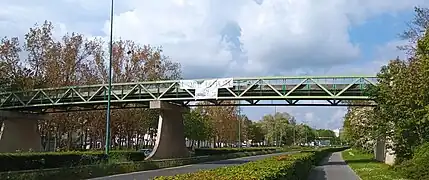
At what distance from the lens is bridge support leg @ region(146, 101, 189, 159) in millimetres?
46066

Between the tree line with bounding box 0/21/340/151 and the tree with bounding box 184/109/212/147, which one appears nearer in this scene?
the tree line with bounding box 0/21/340/151

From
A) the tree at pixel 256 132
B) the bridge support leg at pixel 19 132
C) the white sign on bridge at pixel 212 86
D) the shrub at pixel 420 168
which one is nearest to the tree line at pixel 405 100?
the shrub at pixel 420 168

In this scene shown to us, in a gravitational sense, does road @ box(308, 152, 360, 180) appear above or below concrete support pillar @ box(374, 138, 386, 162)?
below

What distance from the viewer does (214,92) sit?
44281 millimetres

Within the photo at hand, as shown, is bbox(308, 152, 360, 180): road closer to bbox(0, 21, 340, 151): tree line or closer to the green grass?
the green grass

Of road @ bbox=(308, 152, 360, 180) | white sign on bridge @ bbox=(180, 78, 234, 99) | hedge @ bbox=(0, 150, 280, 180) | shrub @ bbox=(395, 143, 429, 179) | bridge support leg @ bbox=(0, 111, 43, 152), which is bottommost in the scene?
road @ bbox=(308, 152, 360, 180)

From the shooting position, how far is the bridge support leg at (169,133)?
151 ft

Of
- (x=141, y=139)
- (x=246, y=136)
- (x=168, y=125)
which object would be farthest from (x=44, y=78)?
(x=246, y=136)

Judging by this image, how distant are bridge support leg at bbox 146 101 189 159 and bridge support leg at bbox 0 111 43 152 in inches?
525

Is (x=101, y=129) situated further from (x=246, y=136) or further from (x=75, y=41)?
(x=246, y=136)

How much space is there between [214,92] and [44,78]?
18928 mm

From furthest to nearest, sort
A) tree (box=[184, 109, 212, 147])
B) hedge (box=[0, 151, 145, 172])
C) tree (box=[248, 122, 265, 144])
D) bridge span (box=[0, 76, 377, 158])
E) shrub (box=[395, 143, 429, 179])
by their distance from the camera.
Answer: tree (box=[248, 122, 265, 144]) → tree (box=[184, 109, 212, 147]) → bridge span (box=[0, 76, 377, 158]) → hedge (box=[0, 151, 145, 172]) → shrub (box=[395, 143, 429, 179])

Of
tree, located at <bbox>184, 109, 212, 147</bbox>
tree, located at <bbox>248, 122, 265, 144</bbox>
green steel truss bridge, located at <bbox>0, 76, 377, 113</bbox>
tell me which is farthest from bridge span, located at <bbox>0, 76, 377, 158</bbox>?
tree, located at <bbox>248, 122, 265, 144</bbox>

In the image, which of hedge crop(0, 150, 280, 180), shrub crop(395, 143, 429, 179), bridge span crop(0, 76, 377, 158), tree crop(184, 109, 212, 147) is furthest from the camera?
tree crop(184, 109, 212, 147)
